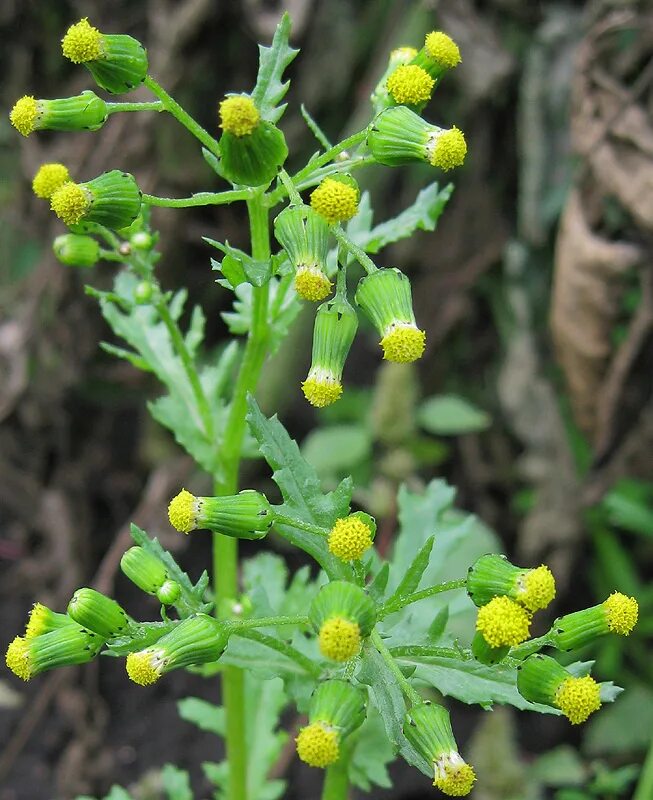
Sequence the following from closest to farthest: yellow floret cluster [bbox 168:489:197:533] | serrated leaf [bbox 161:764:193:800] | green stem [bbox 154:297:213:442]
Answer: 1. yellow floret cluster [bbox 168:489:197:533]
2. green stem [bbox 154:297:213:442]
3. serrated leaf [bbox 161:764:193:800]

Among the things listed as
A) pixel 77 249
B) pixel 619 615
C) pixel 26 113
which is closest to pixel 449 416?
pixel 77 249

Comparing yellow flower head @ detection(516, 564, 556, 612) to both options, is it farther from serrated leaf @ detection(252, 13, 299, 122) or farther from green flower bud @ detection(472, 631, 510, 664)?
serrated leaf @ detection(252, 13, 299, 122)

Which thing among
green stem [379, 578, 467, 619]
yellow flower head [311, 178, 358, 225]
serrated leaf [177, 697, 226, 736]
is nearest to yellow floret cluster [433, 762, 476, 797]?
green stem [379, 578, 467, 619]

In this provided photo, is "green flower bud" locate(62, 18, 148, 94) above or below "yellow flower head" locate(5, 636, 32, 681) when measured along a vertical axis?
above

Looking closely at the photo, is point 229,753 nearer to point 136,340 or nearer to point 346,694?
point 346,694

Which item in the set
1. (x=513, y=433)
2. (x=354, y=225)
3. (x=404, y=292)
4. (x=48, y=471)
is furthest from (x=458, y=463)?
(x=404, y=292)

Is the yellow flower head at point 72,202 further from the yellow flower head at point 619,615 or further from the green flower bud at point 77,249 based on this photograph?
the yellow flower head at point 619,615

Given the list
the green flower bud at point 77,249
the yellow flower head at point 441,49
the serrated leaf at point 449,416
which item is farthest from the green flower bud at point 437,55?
the serrated leaf at point 449,416

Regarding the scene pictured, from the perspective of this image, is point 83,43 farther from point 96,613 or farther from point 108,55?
point 96,613
